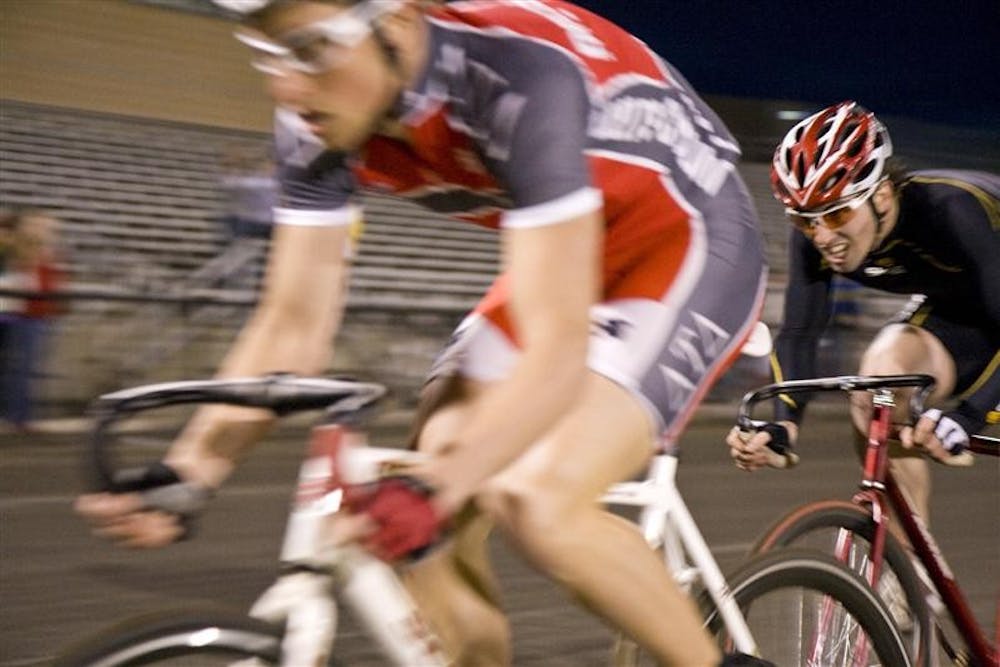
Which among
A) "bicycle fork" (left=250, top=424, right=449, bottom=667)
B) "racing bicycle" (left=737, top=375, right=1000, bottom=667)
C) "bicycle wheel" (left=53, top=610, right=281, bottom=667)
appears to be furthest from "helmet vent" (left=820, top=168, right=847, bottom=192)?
"bicycle wheel" (left=53, top=610, right=281, bottom=667)

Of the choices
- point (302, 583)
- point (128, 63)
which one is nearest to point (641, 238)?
point (302, 583)

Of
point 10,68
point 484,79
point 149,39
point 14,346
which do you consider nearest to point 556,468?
point 484,79

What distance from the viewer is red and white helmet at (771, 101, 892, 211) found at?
12.3 ft

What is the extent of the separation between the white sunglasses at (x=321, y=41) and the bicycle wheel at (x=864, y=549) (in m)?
1.78

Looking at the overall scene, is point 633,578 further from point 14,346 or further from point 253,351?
point 14,346

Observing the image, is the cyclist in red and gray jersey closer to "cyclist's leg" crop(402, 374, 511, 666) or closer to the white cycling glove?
"cyclist's leg" crop(402, 374, 511, 666)

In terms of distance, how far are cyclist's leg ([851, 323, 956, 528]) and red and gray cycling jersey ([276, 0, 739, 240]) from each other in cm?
142

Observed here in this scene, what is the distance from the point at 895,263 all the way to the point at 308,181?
6.11 feet

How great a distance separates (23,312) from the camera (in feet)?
31.1

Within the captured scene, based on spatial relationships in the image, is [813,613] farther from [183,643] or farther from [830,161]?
[183,643]

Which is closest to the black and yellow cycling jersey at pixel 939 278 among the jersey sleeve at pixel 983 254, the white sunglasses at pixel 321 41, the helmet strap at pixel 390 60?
the jersey sleeve at pixel 983 254

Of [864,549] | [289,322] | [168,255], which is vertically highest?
[289,322]

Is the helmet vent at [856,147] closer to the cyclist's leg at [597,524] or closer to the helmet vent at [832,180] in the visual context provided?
the helmet vent at [832,180]

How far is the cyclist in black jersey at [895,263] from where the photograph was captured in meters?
3.75
